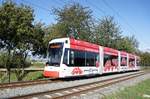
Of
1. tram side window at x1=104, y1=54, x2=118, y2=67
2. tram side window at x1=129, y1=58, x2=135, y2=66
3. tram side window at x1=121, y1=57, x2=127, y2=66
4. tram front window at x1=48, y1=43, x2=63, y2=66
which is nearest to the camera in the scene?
tram front window at x1=48, y1=43, x2=63, y2=66

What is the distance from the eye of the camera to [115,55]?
121 feet

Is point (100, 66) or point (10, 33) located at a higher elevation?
point (10, 33)

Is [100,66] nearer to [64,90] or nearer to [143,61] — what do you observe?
[64,90]

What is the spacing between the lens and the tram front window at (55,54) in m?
22.3

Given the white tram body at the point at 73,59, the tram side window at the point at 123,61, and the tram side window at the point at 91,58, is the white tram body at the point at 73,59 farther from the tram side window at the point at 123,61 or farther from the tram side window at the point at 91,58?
the tram side window at the point at 123,61

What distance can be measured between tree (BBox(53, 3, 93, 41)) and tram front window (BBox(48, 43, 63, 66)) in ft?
77.3

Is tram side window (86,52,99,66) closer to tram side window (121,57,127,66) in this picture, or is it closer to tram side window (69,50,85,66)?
tram side window (69,50,85,66)

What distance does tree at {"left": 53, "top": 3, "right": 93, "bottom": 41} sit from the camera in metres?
46.8

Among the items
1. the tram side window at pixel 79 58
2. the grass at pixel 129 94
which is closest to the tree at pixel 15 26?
the tram side window at pixel 79 58

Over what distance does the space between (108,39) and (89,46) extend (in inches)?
1632

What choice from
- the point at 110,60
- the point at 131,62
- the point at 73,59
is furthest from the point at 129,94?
the point at 131,62

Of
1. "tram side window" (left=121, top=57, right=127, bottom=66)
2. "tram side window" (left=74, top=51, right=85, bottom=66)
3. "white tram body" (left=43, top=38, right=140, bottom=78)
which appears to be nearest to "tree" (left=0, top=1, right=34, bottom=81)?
"white tram body" (left=43, top=38, right=140, bottom=78)

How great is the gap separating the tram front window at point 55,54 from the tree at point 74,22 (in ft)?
77.3

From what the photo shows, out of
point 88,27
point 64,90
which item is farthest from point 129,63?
point 64,90
